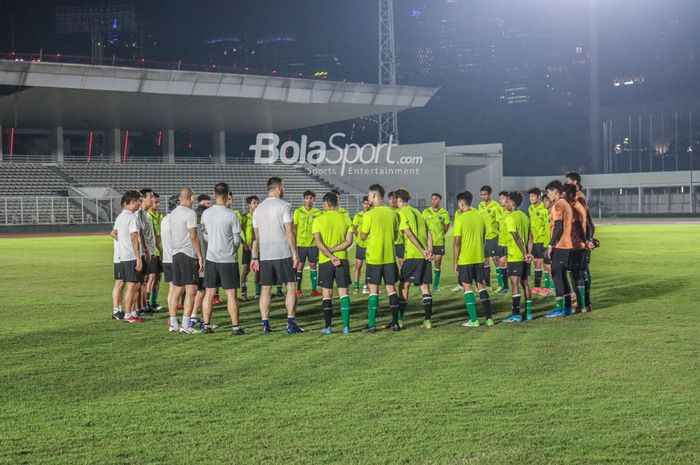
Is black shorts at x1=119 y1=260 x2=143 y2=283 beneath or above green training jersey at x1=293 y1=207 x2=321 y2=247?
beneath

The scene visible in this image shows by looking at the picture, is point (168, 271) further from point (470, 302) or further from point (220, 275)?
point (470, 302)

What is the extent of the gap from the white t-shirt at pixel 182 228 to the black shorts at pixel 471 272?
3.54 metres

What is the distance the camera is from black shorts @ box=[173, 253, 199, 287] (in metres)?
11.0

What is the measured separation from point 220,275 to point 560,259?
16.7 feet

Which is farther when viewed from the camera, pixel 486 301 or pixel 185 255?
pixel 486 301

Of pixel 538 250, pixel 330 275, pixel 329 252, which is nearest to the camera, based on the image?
pixel 329 252

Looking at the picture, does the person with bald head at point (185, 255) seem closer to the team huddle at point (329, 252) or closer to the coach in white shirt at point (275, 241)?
the team huddle at point (329, 252)

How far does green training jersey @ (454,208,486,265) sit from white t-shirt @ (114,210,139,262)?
467 centimetres

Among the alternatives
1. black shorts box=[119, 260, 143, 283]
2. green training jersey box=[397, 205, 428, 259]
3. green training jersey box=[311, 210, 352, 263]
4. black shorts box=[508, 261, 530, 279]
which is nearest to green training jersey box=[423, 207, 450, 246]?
black shorts box=[508, 261, 530, 279]

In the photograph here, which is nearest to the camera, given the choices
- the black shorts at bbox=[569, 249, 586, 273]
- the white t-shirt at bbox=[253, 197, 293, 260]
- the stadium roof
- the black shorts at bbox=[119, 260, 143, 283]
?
the white t-shirt at bbox=[253, 197, 293, 260]

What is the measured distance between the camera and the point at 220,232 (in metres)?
10.4

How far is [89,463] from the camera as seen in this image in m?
5.23

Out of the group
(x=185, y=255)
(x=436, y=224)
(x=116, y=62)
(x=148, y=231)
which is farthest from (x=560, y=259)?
(x=116, y=62)

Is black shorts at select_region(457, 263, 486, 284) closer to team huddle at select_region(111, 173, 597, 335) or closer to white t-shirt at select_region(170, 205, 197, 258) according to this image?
team huddle at select_region(111, 173, 597, 335)
